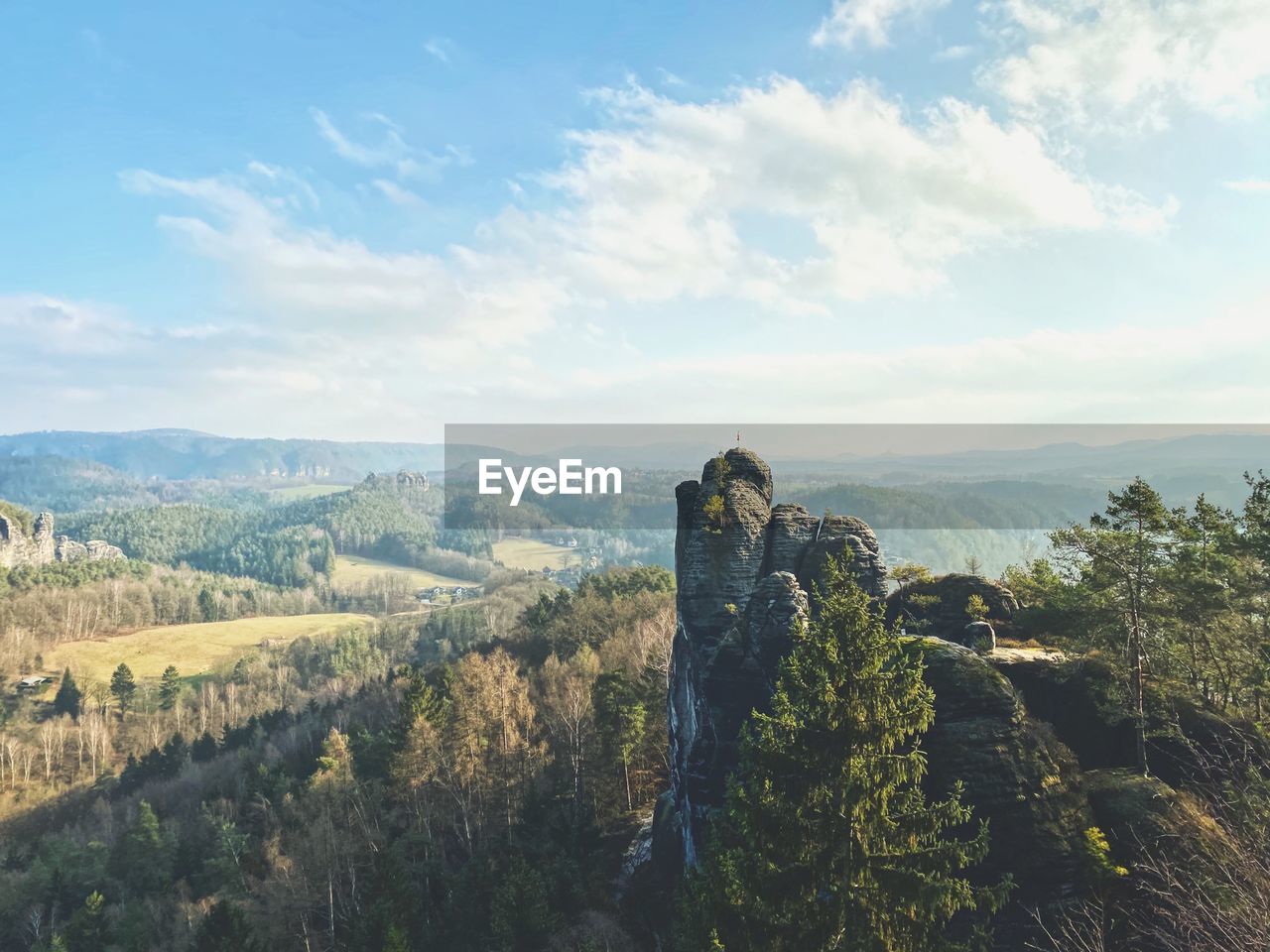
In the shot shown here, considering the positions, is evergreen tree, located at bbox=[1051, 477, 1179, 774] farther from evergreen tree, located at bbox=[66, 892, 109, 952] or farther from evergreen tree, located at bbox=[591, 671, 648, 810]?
evergreen tree, located at bbox=[66, 892, 109, 952]

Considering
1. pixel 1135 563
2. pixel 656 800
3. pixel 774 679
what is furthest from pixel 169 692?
pixel 1135 563

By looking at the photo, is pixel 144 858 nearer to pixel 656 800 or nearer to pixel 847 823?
pixel 656 800

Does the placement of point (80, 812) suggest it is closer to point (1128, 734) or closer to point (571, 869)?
point (571, 869)

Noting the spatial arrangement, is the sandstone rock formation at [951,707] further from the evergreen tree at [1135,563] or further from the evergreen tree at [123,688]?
the evergreen tree at [123,688]

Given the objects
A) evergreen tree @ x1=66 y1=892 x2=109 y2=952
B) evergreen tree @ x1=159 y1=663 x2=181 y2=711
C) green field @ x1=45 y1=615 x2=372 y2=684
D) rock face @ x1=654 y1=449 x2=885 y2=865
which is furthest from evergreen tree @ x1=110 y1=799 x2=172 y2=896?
green field @ x1=45 y1=615 x2=372 y2=684

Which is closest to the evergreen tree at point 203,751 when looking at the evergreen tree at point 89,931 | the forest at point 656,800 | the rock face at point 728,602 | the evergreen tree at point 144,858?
the forest at point 656,800

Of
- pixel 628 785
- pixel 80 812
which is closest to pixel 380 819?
pixel 628 785

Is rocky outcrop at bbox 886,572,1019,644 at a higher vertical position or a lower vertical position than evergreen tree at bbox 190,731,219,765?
higher
